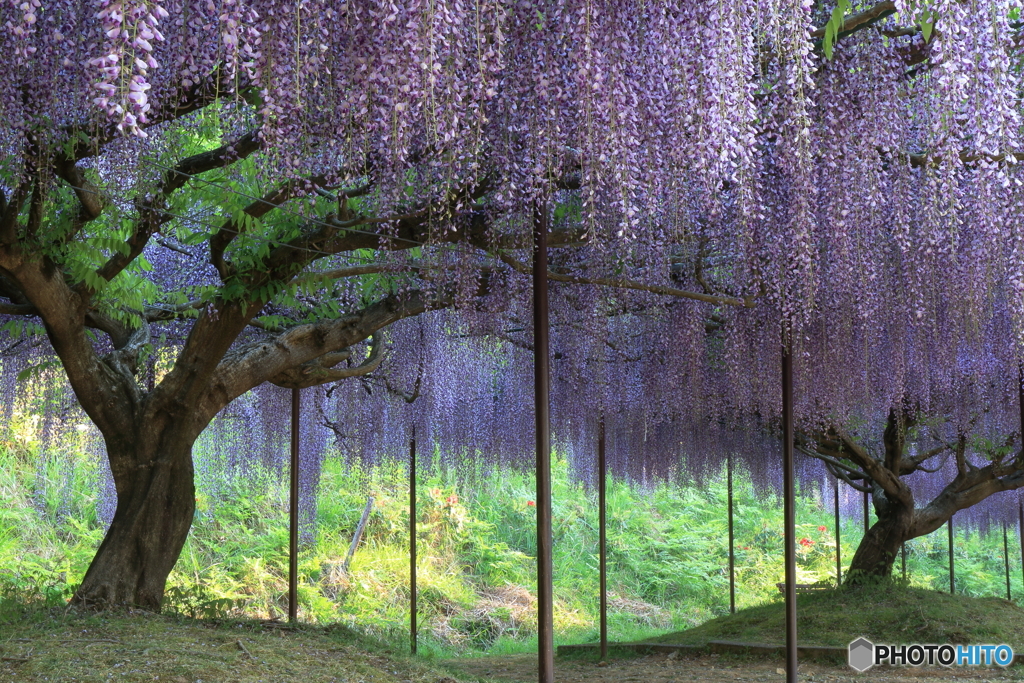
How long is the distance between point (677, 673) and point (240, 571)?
7042 millimetres

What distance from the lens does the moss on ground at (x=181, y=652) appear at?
12.3 feet

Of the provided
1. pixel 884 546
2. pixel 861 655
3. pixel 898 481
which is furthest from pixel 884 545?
pixel 861 655

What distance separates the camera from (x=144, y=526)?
16.9 feet

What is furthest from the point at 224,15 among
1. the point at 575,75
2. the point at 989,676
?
the point at 989,676

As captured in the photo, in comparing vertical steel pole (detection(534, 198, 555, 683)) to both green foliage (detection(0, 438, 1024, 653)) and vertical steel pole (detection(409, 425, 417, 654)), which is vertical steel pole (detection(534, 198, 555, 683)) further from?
green foliage (detection(0, 438, 1024, 653))

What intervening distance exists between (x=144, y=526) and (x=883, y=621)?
21.1 feet

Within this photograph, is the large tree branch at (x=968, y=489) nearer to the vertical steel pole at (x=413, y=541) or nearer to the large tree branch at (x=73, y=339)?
the vertical steel pole at (x=413, y=541)

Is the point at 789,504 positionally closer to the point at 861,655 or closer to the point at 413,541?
the point at 861,655

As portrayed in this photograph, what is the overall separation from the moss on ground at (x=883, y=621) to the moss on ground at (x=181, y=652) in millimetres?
4886

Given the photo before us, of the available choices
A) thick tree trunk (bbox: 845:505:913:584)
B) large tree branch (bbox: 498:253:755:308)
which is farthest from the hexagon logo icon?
large tree branch (bbox: 498:253:755:308)

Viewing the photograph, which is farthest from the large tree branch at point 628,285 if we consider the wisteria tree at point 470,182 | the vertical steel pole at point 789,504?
the vertical steel pole at point 789,504

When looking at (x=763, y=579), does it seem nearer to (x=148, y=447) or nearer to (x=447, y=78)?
(x=148, y=447)

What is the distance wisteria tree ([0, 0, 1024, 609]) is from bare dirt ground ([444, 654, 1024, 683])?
6.72ft

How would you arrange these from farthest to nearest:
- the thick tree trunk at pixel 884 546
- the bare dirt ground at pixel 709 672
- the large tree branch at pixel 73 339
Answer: the thick tree trunk at pixel 884 546
the bare dirt ground at pixel 709 672
the large tree branch at pixel 73 339
